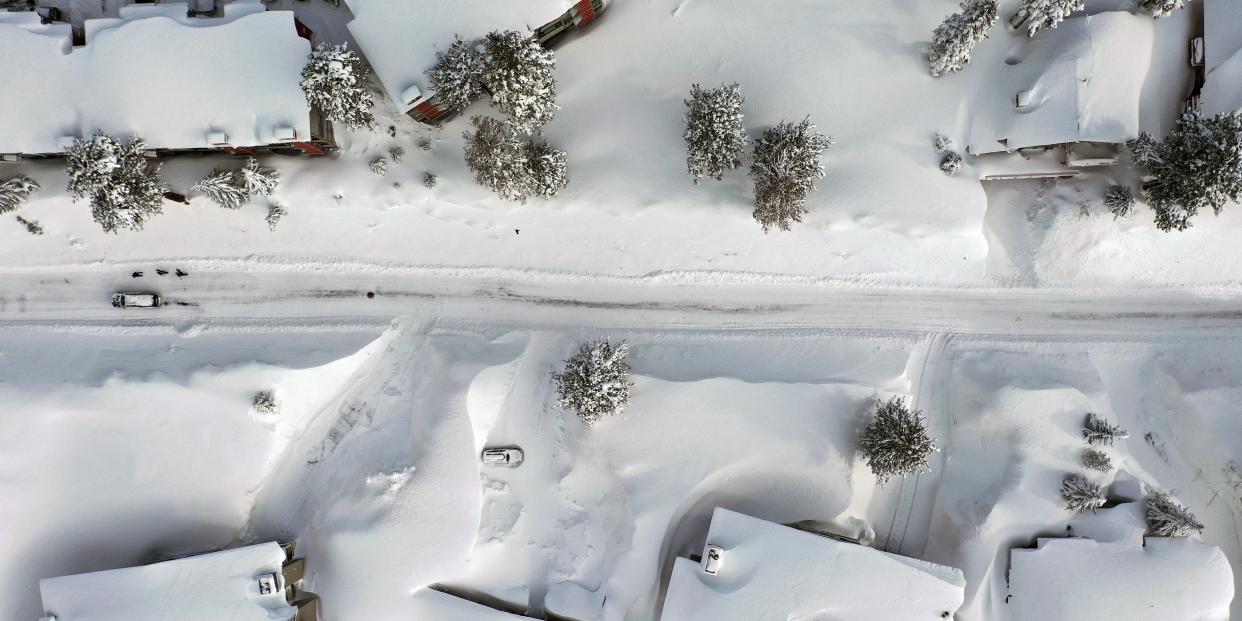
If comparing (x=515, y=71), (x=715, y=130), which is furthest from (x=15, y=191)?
(x=715, y=130)

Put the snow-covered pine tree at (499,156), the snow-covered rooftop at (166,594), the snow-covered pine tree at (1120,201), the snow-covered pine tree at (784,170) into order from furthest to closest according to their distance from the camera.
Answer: the snow-covered pine tree at (1120,201) → the snow-covered pine tree at (499,156) → the snow-covered pine tree at (784,170) → the snow-covered rooftop at (166,594)

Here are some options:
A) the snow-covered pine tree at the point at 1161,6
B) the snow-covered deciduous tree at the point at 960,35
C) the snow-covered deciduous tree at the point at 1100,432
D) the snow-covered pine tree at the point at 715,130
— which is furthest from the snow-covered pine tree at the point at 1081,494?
the snow-covered pine tree at the point at 715,130

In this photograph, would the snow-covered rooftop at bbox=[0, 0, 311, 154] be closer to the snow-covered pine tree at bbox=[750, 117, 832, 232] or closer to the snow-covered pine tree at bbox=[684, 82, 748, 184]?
the snow-covered pine tree at bbox=[684, 82, 748, 184]

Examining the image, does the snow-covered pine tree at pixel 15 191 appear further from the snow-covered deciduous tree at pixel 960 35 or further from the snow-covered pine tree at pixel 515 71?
the snow-covered deciduous tree at pixel 960 35

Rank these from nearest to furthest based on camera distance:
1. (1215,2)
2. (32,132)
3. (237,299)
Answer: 1. (32,132)
2. (1215,2)
3. (237,299)

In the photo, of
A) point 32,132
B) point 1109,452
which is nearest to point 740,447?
point 1109,452

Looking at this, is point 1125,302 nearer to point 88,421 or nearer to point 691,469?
point 691,469

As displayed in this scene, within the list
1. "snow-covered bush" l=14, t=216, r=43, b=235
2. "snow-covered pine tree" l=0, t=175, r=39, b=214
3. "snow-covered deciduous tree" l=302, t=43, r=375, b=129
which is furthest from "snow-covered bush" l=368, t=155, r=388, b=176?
"snow-covered bush" l=14, t=216, r=43, b=235
